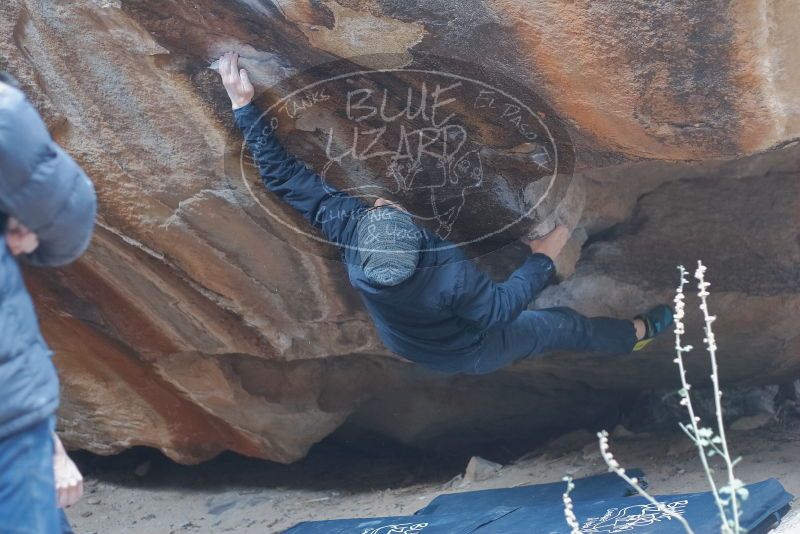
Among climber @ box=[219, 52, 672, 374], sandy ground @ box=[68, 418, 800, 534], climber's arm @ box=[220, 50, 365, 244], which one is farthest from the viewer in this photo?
sandy ground @ box=[68, 418, 800, 534]

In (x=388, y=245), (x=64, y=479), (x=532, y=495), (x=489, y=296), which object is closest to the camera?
(x=64, y=479)

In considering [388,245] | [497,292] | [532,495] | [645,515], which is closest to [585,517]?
[645,515]

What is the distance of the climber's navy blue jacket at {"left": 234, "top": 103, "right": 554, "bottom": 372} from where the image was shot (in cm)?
246

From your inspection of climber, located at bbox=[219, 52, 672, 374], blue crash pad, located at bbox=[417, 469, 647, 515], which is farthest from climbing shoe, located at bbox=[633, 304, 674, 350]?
blue crash pad, located at bbox=[417, 469, 647, 515]

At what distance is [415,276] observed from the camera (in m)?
2.42

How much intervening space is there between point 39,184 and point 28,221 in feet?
0.21

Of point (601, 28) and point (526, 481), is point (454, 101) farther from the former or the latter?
point (526, 481)

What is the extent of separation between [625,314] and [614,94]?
1222 mm

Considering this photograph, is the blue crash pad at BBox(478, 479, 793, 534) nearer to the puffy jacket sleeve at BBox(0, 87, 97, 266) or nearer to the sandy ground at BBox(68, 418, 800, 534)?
the sandy ground at BBox(68, 418, 800, 534)

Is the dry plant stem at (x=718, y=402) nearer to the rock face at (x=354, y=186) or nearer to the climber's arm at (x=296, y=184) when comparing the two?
the rock face at (x=354, y=186)

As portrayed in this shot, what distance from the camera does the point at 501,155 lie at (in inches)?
103

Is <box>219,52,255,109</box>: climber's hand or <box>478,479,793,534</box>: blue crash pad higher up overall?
<box>219,52,255,109</box>: climber's hand

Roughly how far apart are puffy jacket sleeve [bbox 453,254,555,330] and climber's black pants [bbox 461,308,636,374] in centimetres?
17

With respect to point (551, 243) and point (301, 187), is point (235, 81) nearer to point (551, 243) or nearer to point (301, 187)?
point (301, 187)
